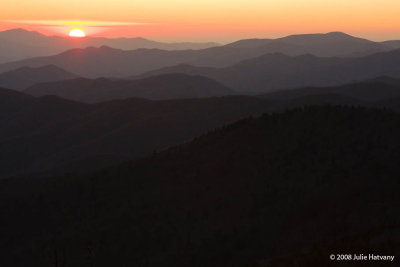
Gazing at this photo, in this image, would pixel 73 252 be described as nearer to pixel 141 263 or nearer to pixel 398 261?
→ pixel 141 263

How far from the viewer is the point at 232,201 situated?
2686 centimetres

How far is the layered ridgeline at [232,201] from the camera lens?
22188 millimetres

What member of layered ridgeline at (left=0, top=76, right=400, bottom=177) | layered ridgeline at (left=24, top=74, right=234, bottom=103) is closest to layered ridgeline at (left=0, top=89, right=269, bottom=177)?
layered ridgeline at (left=0, top=76, right=400, bottom=177)

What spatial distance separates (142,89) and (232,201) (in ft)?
389

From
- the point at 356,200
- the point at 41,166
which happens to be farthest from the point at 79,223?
the point at 41,166

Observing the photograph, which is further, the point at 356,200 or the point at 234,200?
the point at 234,200

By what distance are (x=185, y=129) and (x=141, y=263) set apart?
4535 cm

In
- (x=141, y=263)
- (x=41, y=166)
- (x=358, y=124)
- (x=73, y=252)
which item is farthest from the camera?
(x=41, y=166)

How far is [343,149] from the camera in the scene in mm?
29906

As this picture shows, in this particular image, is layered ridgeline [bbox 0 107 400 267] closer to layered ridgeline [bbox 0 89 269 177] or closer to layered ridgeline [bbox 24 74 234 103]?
layered ridgeline [bbox 0 89 269 177]

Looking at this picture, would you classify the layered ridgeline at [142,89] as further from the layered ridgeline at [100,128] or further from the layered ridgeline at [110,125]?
the layered ridgeline at [100,128]

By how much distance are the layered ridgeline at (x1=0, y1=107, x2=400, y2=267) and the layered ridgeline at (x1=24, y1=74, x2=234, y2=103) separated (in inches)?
3927

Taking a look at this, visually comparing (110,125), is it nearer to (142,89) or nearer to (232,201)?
(232,201)

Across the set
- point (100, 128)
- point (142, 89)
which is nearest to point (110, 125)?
point (100, 128)
